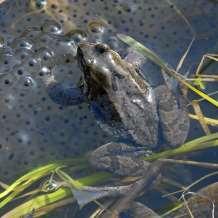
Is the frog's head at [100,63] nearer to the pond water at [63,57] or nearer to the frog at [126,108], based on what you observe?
the frog at [126,108]

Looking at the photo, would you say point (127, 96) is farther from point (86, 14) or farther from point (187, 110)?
point (86, 14)

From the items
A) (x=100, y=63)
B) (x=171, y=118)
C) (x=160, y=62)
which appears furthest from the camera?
(x=160, y=62)

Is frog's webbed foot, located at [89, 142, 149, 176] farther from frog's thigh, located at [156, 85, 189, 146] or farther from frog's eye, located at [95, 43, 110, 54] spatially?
frog's eye, located at [95, 43, 110, 54]

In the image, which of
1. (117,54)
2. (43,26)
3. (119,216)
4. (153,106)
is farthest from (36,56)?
(119,216)

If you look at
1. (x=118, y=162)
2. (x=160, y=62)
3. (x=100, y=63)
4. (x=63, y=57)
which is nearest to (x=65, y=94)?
(x=63, y=57)

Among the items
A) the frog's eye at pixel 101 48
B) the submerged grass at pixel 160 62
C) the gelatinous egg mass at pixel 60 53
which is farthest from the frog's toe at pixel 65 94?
the submerged grass at pixel 160 62

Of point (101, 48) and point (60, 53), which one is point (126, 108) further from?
point (60, 53)
